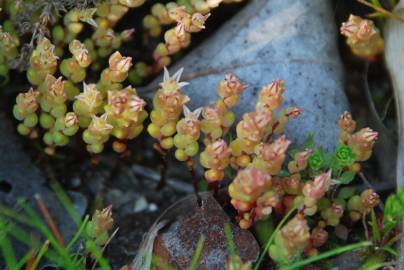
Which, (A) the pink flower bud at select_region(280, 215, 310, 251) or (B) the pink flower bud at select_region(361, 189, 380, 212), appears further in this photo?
(B) the pink flower bud at select_region(361, 189, 380, 212)

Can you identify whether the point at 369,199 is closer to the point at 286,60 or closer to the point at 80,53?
the point at 286,60

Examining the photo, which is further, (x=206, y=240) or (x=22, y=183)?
(x=22, y=183)

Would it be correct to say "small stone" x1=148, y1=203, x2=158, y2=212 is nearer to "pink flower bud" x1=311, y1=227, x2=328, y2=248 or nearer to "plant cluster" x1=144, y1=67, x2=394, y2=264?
"plant cluster" x1=144, y1=67, x2=394, y2=264

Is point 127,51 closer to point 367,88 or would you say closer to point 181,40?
point 181,40

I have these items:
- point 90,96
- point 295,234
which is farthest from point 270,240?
point 90,96

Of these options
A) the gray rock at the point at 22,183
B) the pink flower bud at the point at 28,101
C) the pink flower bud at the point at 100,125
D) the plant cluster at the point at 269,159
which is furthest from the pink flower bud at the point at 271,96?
the gray rock at the point at 22,183

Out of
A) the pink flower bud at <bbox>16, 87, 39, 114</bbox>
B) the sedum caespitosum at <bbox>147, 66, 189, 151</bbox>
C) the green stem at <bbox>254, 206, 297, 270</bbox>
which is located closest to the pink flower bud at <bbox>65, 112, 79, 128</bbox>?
the pink flower bud at <bbox>16, 87, 39, 114</bbox>
